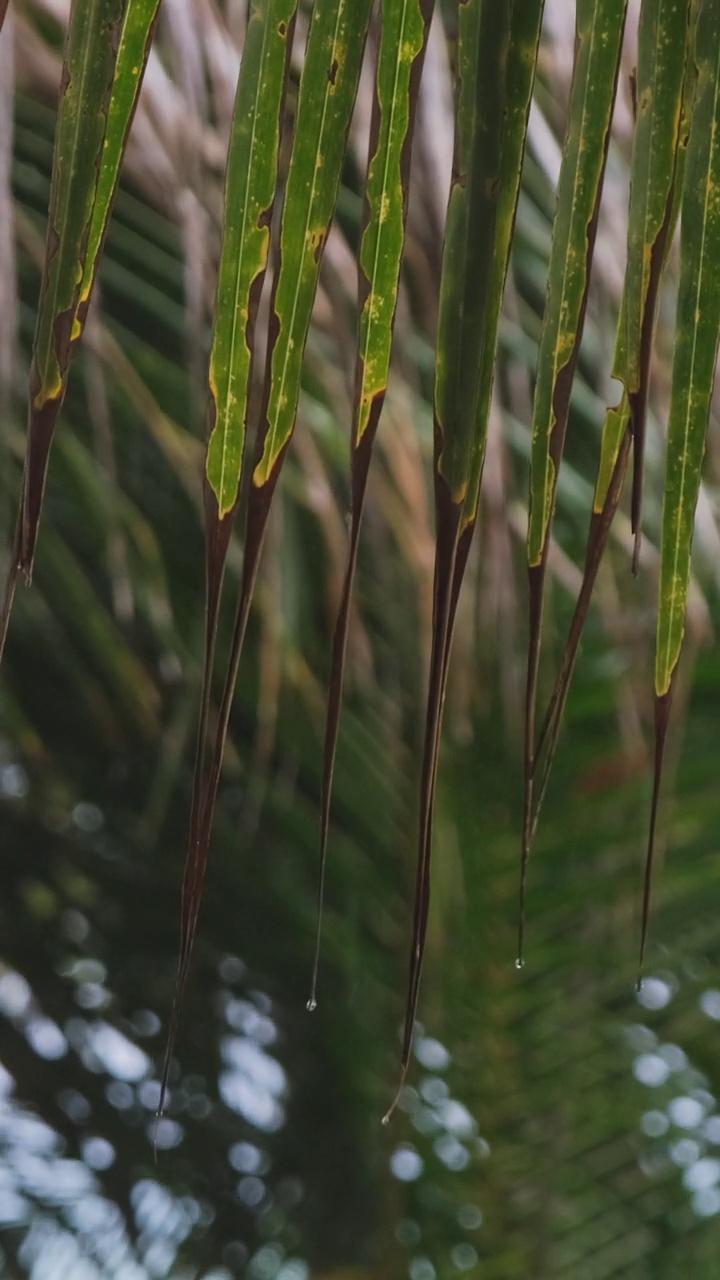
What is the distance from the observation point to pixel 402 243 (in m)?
0.17

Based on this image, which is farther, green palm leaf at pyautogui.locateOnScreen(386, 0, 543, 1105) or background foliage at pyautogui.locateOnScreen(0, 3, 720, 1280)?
background foliage at pyautogui.locateOnScreen(0, 3, 720, 1280)

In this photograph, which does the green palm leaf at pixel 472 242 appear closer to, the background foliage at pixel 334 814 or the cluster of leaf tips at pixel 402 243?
the cluster of leaf tips at pixel 402 243

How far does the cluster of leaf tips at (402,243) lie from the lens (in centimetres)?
16

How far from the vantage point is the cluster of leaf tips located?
0.16m

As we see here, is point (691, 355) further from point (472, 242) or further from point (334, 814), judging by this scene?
point (334, 814)

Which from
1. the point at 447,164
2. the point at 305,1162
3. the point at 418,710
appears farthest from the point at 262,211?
the point at 305,1162

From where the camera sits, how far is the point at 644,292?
0.57ft

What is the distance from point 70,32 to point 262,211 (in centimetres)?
3

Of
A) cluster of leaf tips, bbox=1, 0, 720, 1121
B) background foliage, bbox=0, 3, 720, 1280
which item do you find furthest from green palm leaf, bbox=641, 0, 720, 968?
background foliage, bbox=0, 3, 720, 1280

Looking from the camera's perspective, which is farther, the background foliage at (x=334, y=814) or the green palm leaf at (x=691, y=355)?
the background foliage at (x=334, y=814)

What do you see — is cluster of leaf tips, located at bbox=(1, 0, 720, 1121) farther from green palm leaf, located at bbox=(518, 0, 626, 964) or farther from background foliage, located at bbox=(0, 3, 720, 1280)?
background foliage, located at bbox=(0, 3, 720, 1280)

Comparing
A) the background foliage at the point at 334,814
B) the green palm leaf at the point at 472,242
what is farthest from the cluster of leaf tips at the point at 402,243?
the background foliage at the point at 334,814

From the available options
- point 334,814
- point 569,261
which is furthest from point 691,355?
point 334,814

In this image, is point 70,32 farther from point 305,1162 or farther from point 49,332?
point 305,1162
